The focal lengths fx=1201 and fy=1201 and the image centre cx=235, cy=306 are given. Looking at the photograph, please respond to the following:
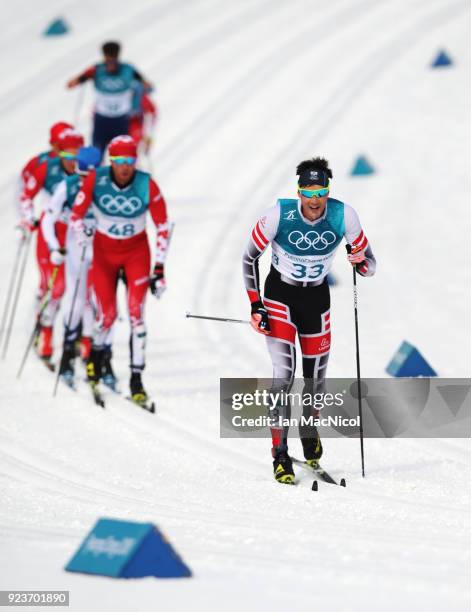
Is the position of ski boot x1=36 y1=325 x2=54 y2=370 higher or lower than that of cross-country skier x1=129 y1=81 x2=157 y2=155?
lower

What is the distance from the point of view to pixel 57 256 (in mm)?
10539

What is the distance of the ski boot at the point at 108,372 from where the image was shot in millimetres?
10508

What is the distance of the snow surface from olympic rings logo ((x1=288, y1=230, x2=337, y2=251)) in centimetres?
160

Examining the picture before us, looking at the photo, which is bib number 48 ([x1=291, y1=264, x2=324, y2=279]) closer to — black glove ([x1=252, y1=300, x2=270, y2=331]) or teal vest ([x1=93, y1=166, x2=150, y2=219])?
black glove ([x1=252, y1=300, x2=270, y2=331])

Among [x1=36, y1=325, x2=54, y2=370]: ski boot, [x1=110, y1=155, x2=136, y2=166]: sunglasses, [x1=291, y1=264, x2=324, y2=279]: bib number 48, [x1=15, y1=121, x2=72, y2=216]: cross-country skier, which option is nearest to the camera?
[x1=291, y1=264, x2=324, y2=279]: bib number 48

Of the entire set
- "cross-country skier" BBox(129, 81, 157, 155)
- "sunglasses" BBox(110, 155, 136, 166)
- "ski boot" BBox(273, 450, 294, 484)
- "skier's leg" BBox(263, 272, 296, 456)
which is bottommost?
"ski boot" BBox(273, 450, 294, 484)

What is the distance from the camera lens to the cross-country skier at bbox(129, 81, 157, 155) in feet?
48.0

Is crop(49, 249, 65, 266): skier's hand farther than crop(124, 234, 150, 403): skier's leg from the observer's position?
Yes

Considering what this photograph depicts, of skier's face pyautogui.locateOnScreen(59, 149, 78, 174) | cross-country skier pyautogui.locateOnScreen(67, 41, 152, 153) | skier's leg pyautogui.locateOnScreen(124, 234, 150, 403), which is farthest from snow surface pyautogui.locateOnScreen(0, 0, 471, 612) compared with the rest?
skier's face pyautogui.locateOnScreen(59, 149, 78, 174)

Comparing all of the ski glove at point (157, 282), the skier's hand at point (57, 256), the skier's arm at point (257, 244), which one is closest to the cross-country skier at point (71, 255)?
the skier's hand at point (57, 256)

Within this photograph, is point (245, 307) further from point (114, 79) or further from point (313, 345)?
point (313, 345)

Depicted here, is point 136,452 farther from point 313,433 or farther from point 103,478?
point 313,433

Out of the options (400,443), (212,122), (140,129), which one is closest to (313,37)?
(212,122)

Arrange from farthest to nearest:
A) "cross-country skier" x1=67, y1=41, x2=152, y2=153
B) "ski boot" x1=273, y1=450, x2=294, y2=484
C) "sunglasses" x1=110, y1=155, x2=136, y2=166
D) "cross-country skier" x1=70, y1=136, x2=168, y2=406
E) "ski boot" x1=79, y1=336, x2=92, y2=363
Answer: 1. "cross-country skier" x1=67, y1=41, x2=152, y2=153
2. "ski boot" x1=79, y1=336, x2=92, y2=363
3. "cross-country skier" x1=70, y1=136, x2=168, y2=406
4. "sunglasses" x1=110, y1=155, x2=136, y2=166
5. "ski boot" x1=273, y1=450, x2=294, y2=484
